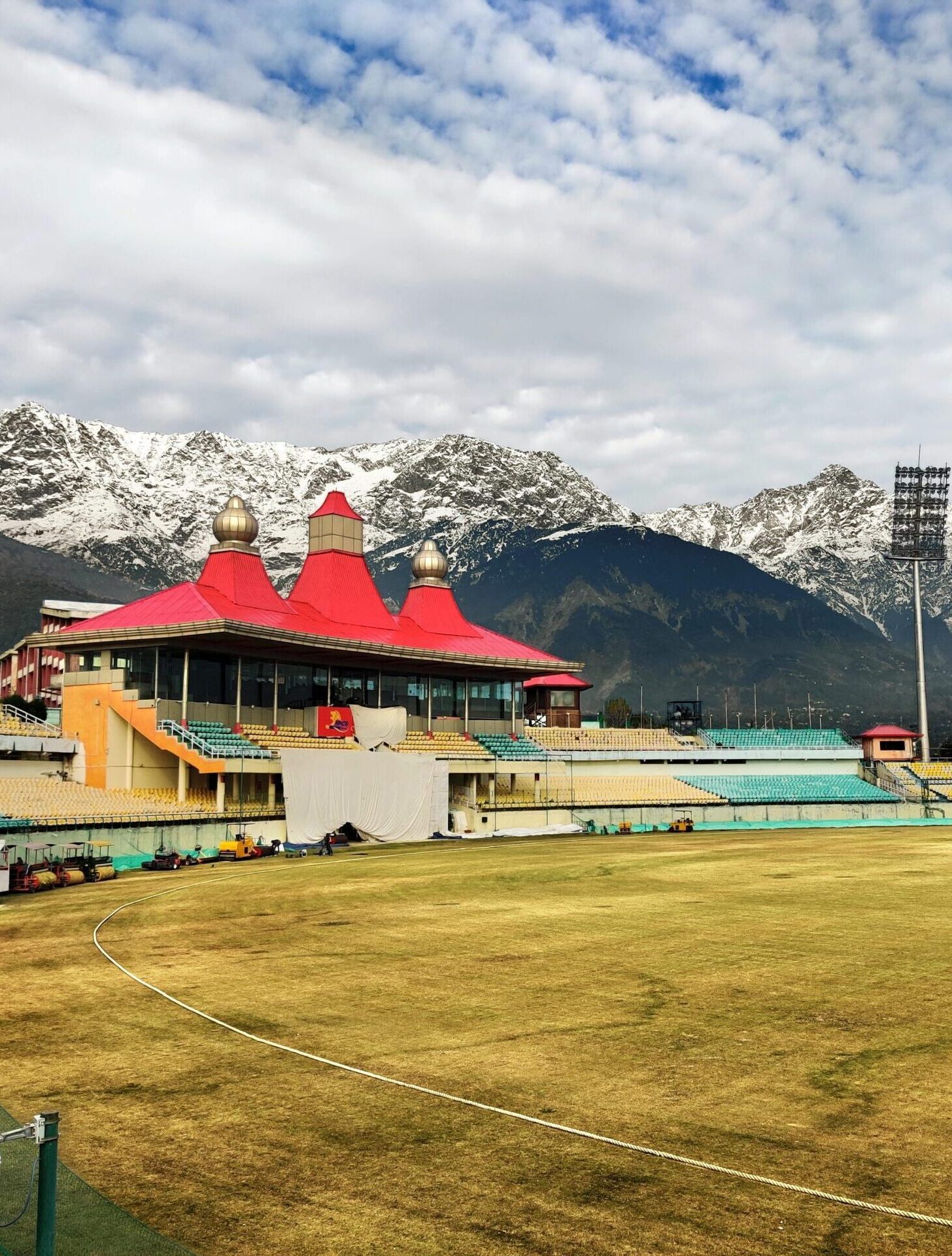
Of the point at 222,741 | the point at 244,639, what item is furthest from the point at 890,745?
the point at 222,741

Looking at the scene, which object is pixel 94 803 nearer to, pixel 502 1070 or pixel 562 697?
pixel 502 1070

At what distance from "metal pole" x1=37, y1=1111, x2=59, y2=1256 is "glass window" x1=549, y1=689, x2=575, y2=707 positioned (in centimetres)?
11281

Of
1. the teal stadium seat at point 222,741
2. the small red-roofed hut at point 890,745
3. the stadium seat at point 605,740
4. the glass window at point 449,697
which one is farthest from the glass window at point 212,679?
the small red-roofed hut at point 890,745

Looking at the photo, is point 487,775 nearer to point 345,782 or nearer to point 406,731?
point 406,731

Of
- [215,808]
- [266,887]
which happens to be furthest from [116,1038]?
[215,808]

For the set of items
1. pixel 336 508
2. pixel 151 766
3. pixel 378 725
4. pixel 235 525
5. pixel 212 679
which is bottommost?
pixel 151 766

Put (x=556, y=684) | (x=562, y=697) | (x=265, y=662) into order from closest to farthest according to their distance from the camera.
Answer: (x=265, y=662), (x=556, y=684), (x=562, y=697)

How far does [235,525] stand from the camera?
74750 millimetres

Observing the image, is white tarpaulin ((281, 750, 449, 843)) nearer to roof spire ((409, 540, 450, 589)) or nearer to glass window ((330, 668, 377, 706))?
glass window ((330, 668, 377, 706))

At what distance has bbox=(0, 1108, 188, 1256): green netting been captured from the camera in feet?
27.3

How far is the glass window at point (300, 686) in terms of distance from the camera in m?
70.7

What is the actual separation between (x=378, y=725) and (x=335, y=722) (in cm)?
292

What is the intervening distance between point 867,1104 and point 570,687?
107m

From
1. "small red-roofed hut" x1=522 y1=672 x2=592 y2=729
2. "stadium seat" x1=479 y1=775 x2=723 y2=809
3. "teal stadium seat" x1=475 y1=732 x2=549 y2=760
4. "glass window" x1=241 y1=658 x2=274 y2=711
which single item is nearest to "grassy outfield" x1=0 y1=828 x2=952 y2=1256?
"glass window" x1=241 y1=658 x2=274 y2=711
